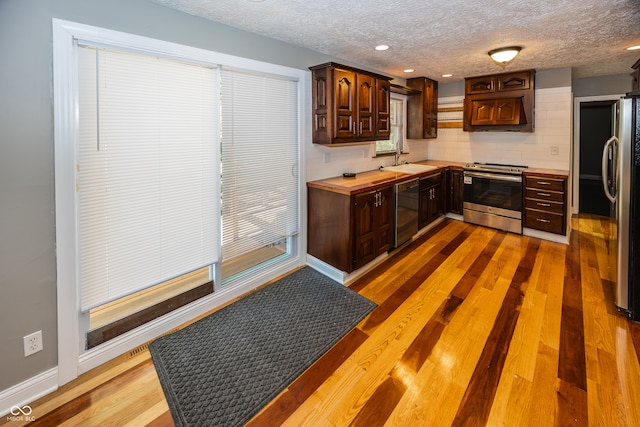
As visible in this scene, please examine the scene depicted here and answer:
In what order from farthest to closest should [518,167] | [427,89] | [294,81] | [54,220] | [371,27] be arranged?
[427,89]
[518,167]
[294,81]
[371,27]
[54,220]

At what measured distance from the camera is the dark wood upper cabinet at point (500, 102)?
448 centimetres

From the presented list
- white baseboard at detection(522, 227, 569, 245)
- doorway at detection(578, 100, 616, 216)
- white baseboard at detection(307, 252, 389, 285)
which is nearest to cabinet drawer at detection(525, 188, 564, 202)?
white baseboard at detection(522, 227, 569, 245)

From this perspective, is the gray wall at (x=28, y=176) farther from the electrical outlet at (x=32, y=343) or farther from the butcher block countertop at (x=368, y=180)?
the butcher block countertop at (x=368, y=180)

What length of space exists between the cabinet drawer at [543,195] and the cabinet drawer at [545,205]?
0.14 feet

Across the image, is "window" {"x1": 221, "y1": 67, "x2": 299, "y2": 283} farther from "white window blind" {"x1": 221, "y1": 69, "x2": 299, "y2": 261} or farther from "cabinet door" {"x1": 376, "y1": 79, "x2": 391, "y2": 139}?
"cabinet door" {"x1": 376, "y1": 79, "x2": 391, "y2": 139}

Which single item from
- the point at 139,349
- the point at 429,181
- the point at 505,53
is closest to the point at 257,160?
the point at 139,349

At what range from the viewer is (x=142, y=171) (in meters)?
2.16

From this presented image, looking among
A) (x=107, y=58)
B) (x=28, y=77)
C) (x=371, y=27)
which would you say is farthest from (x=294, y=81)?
(x=28, y=77)

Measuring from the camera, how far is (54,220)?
1794 millimetres

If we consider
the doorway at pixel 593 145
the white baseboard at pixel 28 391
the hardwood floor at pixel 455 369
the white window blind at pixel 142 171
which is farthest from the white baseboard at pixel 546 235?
the white baseboard at pixel 28 391

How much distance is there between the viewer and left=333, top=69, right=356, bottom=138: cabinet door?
320 centimetres

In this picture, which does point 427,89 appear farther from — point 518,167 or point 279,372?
point 279,372

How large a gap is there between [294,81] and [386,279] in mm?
2297

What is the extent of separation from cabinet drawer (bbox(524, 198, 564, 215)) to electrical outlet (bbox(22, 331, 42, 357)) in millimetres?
5324
